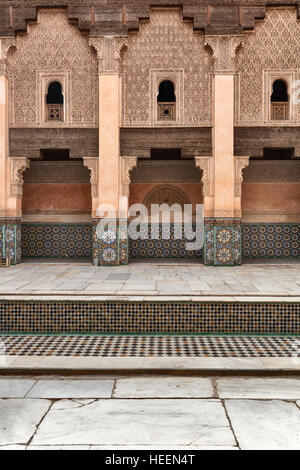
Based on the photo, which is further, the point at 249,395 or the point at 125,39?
the point at 125,39

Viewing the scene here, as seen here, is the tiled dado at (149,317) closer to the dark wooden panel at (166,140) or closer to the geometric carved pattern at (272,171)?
the dark wooden panel at (166,140)

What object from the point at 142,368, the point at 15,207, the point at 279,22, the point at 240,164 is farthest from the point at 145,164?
the point at 142,368

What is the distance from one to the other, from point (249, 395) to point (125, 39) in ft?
21.1

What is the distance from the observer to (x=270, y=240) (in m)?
7.95

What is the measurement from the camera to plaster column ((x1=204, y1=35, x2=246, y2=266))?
22.6 feet

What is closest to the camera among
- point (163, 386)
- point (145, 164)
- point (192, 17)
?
point (163, 386)

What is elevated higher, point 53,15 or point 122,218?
point 53,15

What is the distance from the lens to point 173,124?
7.06m

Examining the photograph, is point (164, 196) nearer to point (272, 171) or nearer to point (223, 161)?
point (223, 161)

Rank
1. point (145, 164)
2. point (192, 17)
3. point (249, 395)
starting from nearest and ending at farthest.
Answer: point (249, 395) → point (192, 17) → point (145, 164)

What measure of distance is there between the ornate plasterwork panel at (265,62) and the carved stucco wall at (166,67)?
23.9 inches

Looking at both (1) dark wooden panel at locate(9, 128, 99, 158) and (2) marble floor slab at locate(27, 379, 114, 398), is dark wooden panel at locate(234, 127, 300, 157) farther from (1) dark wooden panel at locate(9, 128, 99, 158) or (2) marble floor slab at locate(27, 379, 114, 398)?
(2) marble floor slab at locate(27, 379, 114, 398)

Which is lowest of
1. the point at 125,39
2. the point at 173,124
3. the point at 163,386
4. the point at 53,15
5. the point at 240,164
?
the point at 163,386

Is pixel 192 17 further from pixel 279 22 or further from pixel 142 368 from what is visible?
pixel 142 368
